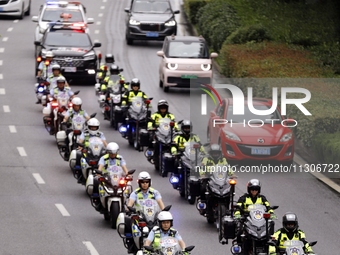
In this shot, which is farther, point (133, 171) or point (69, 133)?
point (69, 133)

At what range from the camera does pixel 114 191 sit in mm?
22484

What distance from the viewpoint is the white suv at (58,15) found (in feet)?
140

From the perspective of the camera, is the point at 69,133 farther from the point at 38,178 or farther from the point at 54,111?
the point at 54,111

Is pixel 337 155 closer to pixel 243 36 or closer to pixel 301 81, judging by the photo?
pixel 301 81

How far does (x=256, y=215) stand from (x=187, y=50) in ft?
62.2

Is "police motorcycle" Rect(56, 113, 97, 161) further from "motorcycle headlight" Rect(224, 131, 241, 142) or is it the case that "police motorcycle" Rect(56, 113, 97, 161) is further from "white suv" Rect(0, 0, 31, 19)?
"white suv" Rect(0, 0, 31, 19)

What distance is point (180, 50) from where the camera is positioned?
125 feet

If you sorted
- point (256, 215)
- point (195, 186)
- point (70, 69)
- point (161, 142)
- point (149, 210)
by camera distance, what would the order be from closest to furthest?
point (256, 215), point (149, 210), point (195, 186), point (161, 142), point (70, 69)

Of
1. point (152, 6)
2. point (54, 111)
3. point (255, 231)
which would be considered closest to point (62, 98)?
point (54, 111)

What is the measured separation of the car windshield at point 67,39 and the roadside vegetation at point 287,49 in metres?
4.64

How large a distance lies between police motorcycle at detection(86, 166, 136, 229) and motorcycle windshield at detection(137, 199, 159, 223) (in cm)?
187

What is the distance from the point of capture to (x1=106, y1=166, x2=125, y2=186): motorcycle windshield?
2262 centimetres

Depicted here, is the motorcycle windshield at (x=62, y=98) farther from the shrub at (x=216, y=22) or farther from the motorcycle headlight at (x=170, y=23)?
the motorcycle headlight at (x=170, y=23)

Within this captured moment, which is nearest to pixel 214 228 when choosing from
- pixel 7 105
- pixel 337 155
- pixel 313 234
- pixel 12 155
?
pixel 313 234
